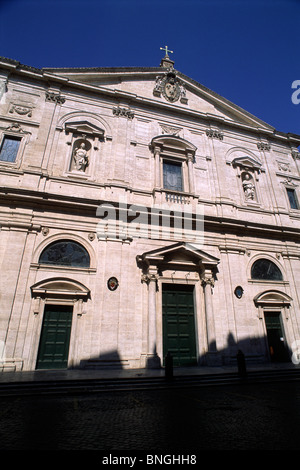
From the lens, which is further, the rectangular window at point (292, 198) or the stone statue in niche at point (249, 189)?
the rectangular window at point (292, 198)

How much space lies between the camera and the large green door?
39.7 feet

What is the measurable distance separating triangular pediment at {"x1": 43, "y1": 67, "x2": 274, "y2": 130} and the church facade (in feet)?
0.39

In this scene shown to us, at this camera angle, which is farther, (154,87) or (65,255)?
(154,87)

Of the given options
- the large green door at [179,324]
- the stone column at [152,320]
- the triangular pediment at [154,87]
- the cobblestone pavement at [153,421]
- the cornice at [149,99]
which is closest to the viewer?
the cobblestone pavement at [153,421]

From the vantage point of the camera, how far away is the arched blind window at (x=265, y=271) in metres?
14.9

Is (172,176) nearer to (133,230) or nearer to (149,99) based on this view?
(133,230)

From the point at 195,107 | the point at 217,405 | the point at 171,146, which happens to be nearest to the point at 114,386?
the point at 217,405

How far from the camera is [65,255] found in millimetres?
12062

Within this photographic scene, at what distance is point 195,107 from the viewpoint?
18875 mm

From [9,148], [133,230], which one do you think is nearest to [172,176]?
[133,230]

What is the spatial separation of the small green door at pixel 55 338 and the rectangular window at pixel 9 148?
7657 mm

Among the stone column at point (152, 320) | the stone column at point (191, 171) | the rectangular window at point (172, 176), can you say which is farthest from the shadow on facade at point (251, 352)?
the rectangular window at point (172, 176)

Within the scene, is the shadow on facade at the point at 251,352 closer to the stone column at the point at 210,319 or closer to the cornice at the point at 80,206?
the stone column at the point at 210,319

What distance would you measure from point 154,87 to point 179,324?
15472 millimetres
